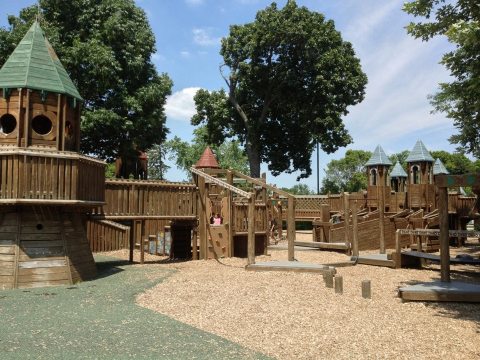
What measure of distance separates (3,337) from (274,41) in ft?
120

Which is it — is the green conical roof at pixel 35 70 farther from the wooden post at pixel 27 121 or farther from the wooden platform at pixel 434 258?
the wooden platform at pixel 434 258

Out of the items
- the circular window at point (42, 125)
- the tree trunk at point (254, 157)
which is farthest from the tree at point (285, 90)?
the circular window at point (42, 125)

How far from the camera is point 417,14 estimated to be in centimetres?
1238

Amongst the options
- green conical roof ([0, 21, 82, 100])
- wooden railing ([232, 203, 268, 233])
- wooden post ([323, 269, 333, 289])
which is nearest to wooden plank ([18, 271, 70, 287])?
green conical roof ([0, 21, 82, 100])

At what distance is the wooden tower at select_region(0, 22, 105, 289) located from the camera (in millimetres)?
12156

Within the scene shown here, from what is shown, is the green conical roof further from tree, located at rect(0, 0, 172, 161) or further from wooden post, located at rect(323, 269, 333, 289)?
tree, located at rect(0, 0, 172, 161)

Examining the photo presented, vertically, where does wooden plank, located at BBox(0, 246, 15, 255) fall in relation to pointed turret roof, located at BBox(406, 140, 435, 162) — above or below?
below

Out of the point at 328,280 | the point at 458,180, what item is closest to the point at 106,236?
the point at 328,280

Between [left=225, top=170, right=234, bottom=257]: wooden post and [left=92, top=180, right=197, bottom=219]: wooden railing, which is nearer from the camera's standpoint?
[left=92, top=180, right=197, bottom=219]: wooden railing

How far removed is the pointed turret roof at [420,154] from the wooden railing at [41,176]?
2402cm

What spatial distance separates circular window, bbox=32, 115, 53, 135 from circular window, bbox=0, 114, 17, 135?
568 millimetres

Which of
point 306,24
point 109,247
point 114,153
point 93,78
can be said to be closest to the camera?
point 109,247

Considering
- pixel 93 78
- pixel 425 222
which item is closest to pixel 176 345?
pixel 425 222

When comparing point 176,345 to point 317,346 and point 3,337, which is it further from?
point 3,337
